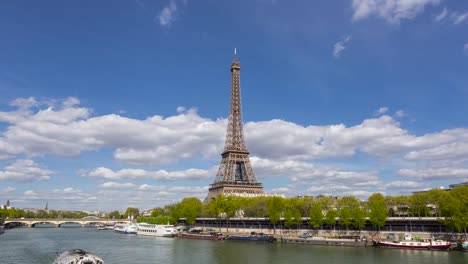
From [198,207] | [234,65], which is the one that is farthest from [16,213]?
[234,65]

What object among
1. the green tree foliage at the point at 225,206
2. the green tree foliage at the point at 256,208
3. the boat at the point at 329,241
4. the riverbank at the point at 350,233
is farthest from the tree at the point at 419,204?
the green tree foliage at the point at 225,206

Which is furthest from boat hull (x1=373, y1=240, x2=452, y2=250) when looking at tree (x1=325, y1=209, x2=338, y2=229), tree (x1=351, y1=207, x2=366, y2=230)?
tree (x1=325, y1=209, x2=338, y2=229)

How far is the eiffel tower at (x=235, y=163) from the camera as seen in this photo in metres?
122

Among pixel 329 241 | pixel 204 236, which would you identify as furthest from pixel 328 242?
pixel 204 236

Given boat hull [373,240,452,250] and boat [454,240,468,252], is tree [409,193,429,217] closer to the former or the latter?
boat hull [373,240,452,250]

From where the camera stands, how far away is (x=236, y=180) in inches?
5002

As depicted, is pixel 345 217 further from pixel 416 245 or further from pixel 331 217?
pixel 416 245

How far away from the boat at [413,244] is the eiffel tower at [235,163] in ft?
203

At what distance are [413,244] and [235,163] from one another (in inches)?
2803

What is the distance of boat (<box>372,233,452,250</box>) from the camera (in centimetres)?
5678

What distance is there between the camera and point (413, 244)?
5925cm

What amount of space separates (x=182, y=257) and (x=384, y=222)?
1455 inches

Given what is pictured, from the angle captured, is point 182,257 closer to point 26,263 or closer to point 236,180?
point 26,263

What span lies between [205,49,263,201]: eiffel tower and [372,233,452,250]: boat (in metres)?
61.9
